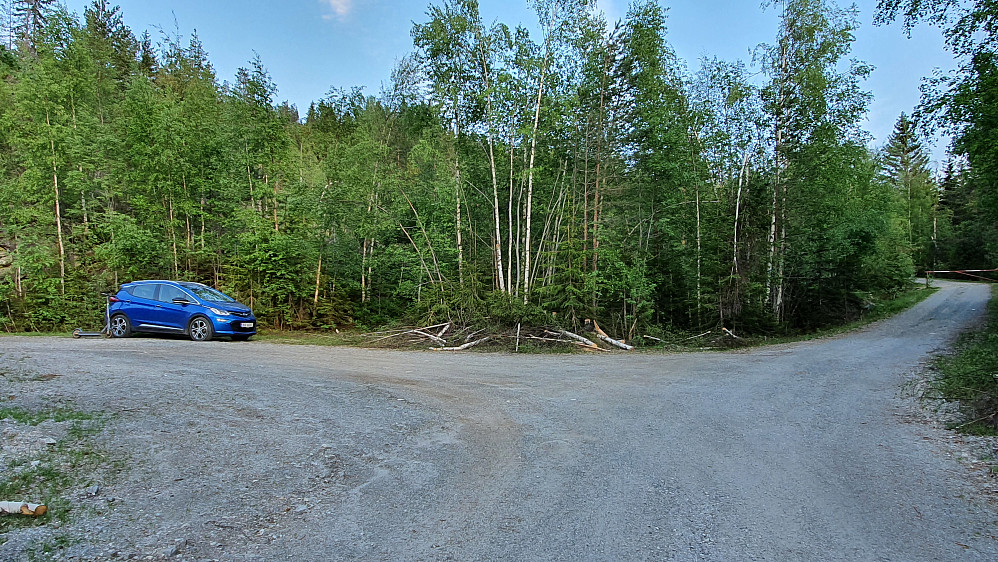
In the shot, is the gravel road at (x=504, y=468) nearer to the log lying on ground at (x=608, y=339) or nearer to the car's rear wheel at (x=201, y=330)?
the car's rear wheel at (x=201, y=330)

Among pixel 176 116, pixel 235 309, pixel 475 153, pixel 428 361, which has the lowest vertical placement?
pixel 428 361

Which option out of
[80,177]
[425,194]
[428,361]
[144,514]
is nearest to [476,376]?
[428,361]

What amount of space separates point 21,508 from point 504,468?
3.05 m

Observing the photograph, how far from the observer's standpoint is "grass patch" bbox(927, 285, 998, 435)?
5.17m

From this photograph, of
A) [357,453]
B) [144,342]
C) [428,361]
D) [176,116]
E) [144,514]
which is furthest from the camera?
[176,116]

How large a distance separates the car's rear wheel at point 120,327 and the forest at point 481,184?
3651 millimetres

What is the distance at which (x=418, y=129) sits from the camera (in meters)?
14.8

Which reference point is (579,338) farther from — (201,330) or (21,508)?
(21,508)

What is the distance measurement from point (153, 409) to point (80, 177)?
15.0m

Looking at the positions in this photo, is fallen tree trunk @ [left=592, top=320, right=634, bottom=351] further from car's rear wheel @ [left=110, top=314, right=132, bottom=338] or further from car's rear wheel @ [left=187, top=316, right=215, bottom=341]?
car's rear wheel @ [left=110, top=314, right=132, bottom=338]

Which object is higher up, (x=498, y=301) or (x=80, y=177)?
(x=80, y=177)

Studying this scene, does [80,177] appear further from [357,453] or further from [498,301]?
[357,453]

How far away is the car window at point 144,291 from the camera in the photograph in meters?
12.5

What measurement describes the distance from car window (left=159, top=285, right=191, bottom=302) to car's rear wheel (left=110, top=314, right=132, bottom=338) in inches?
45.0
